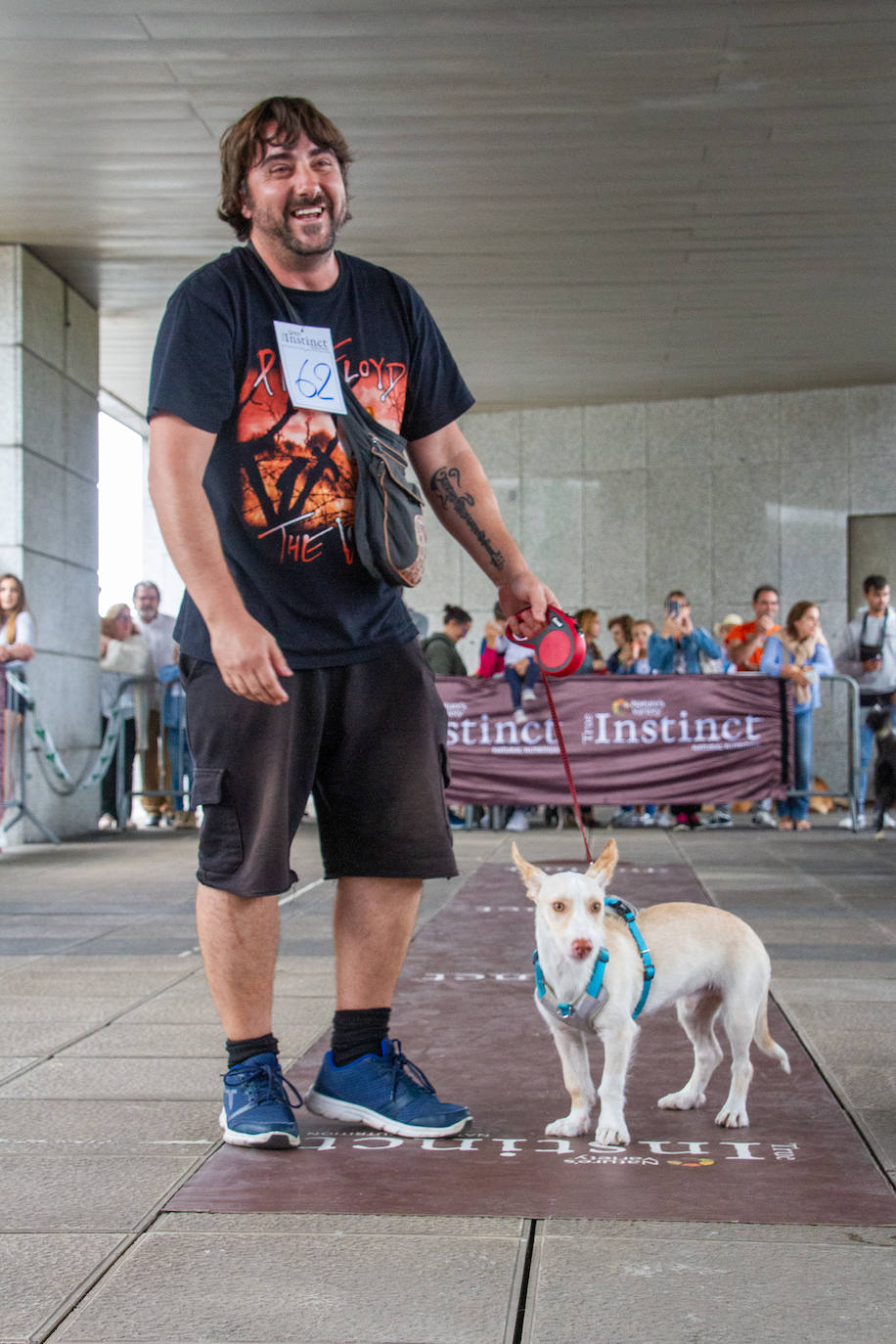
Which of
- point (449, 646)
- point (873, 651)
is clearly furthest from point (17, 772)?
point (873, 651)

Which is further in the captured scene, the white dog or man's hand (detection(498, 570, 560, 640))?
man's hand (detection(498, 570, 560, 640))

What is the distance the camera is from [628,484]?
1894 centimetres

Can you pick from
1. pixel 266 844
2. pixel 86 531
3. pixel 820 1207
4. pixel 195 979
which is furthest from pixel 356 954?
pixel 86 531

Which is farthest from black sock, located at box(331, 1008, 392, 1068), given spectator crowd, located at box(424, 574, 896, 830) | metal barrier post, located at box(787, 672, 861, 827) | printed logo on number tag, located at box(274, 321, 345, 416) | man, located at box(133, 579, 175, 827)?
man, located at box(133, 579, 175, 827)

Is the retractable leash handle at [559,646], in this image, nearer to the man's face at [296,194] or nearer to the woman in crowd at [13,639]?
the man's face at [296,194]

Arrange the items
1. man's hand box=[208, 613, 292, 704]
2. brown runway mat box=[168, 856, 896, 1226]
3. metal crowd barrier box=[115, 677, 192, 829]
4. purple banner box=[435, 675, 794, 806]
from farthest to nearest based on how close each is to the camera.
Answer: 1. metal crowd barrier box=[115, 677, 192, 829]
2. purple banner box=[435, 675, 794, 806]
3. man's hand box=[208, 613, 292, 704]
4. brown runway mat box=[168, 856, 896, 1226]

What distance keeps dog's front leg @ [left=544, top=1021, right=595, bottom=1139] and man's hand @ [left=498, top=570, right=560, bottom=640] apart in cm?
88

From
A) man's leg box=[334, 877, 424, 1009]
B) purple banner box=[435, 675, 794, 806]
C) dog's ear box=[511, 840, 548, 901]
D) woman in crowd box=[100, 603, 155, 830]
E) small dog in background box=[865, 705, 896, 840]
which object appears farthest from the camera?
woman in crowd box=[100, 603, 155, 830]

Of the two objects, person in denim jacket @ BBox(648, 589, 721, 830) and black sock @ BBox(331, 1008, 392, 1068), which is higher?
person in denim jacket @ BBox(648, 589, 721, 830)

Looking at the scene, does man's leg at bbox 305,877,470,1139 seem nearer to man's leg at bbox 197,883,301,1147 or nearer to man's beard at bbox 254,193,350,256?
man's leg at bbox 197,883,301,1147

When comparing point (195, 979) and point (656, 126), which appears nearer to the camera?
point (195, 979)

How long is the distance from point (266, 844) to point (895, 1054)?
1939mm

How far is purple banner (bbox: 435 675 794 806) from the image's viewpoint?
40.2 ft

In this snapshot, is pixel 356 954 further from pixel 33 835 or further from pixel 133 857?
pixel 33 835
